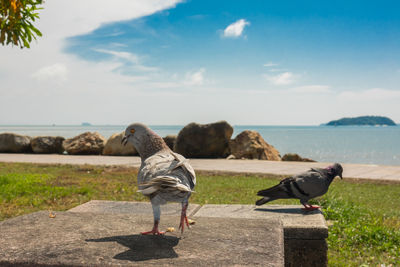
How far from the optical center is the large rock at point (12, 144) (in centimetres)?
2127

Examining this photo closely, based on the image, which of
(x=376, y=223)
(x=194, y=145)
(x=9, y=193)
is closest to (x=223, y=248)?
(x=376, y=223)

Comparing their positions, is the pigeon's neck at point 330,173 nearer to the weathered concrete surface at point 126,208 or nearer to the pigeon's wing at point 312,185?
the pigeon's wing at point 312,185

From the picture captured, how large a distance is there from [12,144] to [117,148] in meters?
6.42

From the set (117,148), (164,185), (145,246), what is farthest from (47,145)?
(164,185)

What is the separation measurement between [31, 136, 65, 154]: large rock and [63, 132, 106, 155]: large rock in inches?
23.1

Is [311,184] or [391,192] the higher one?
[311,184]

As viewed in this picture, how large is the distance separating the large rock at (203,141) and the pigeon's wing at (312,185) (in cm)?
1466

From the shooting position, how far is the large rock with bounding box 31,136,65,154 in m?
21.2

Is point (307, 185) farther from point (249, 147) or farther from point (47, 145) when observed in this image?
point (47, 145)

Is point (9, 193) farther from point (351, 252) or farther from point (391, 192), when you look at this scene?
point (391, 192)

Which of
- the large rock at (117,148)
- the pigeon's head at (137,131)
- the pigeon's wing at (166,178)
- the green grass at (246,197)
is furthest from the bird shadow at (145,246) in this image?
the large rock at (117,148)

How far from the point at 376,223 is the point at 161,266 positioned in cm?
498

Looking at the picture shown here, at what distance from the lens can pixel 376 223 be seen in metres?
6.32

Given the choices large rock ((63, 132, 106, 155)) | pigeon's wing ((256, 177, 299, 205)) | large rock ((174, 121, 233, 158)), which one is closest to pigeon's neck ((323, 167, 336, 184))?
pigeon's wing ((256, 177, 299, 205))
